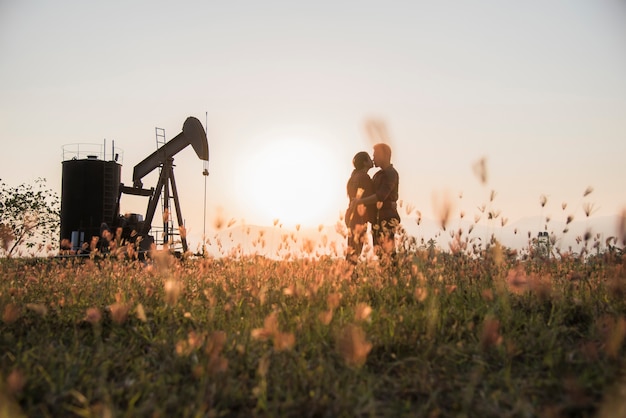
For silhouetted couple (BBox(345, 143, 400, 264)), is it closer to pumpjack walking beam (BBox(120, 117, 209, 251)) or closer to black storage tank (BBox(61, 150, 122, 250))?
pumpjack walking beam (BBox(120, 117, 209, 251))

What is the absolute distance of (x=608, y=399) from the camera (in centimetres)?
239

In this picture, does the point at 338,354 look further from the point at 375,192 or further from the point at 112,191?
the point at 112,191

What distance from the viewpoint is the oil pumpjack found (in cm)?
2125

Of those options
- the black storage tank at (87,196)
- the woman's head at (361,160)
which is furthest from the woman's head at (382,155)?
the black storage tank at (87,196)

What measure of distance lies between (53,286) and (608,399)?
5.32m

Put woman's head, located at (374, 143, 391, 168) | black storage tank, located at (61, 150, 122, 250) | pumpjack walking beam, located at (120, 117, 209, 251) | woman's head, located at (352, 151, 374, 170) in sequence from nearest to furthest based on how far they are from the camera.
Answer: woman's head, located at (374, 143, 391, 168), woman's head, located at (352, 151, 374, 170), pumpjack walking beam, located at (120, 117, 209, 251), black storage tank, located at (61, 150, 122, 250)

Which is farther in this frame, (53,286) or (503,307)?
(53,286)

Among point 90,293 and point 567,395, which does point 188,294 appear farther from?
point 567,395

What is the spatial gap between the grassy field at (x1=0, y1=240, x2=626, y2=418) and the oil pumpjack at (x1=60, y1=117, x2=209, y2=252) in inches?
675

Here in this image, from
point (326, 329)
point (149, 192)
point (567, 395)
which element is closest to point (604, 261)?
point (567, 395)

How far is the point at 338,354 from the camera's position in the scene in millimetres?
2965

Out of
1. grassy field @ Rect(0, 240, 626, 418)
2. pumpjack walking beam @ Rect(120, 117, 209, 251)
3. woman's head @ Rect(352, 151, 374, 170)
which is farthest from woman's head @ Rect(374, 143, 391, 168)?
pumpjack walking beam @ Rect(120, 117, 209, 251)

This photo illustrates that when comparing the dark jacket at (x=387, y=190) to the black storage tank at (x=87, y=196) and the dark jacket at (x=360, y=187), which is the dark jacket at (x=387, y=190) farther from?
the black storage tank at (x=87, y=196)

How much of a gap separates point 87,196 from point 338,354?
2389cm
